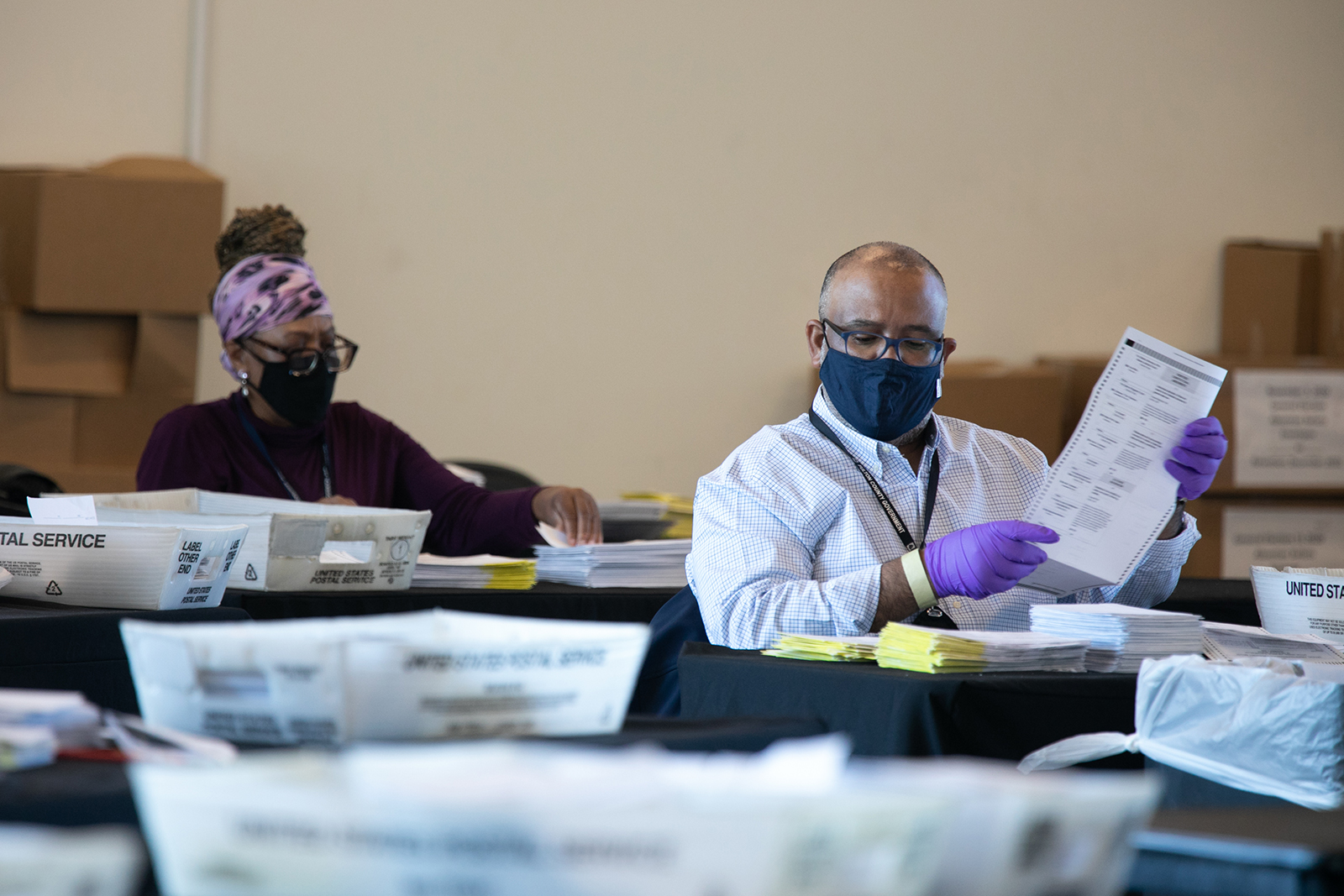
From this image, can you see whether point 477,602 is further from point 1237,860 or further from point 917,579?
point 1237,860

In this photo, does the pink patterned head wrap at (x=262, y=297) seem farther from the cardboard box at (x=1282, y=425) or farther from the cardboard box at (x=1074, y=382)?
the cardboard box at (x=1282, y=425)

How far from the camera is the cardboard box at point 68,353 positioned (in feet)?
12.4

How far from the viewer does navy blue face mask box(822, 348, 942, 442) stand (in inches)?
85.3

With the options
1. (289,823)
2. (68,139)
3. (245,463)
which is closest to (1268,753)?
(289,823)

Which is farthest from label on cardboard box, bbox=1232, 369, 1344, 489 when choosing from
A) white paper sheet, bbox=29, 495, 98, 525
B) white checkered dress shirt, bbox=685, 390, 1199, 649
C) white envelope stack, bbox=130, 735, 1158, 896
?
white envelope stack, bbox=130, 735, 1158, 896

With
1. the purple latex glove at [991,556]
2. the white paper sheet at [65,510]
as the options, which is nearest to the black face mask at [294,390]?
the white paper sheet at [65,510]

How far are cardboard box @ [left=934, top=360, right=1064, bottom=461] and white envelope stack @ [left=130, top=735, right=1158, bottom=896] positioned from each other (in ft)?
12.5

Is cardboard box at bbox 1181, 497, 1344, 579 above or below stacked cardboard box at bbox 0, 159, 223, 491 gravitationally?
below

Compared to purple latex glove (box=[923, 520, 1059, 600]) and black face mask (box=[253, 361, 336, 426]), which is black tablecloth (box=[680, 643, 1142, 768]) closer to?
purple latex glove (box=[923, 520, 1059, 600])

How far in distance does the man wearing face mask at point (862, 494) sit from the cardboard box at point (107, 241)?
7.03 feet

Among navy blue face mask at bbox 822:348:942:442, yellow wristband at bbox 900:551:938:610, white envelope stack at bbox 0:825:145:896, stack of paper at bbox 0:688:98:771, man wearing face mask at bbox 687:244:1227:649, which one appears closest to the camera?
white envelope stack at bbox 0:825:145:896

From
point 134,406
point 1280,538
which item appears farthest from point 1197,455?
point 1280,538

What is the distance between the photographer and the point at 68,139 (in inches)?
160

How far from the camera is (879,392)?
85.5 inches
